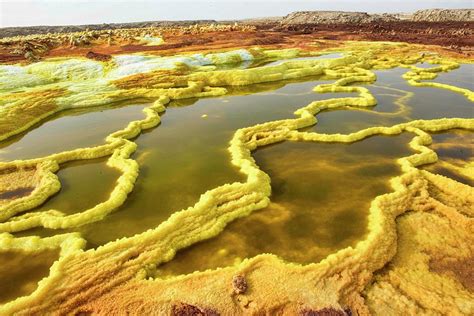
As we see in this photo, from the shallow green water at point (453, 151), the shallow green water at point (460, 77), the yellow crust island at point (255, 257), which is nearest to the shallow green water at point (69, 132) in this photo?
the yellow crust island at point (255, 257)

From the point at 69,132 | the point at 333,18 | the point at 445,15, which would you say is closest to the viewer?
the point at 69,132

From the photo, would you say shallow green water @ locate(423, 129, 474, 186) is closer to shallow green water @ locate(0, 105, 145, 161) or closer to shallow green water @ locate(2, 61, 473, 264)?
shallow green water @ locate(2, 61, 473, 264)

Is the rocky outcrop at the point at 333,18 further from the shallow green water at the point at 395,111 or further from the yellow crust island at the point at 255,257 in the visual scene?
the yellow crust island at the point at 255,257

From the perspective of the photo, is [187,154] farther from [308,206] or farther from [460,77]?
[460,77]

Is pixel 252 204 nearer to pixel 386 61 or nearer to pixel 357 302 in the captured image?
pixel 357 302

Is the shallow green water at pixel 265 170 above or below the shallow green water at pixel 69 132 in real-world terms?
above

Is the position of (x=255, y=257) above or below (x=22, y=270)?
above

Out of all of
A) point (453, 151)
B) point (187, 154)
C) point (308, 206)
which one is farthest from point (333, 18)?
point (308, 206)

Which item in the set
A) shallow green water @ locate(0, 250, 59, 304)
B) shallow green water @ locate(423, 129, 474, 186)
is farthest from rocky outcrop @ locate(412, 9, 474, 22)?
shallow green water @ locate(0, 250, 59, 304)

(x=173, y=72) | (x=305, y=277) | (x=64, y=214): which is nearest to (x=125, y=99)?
(x=173, y=72)
